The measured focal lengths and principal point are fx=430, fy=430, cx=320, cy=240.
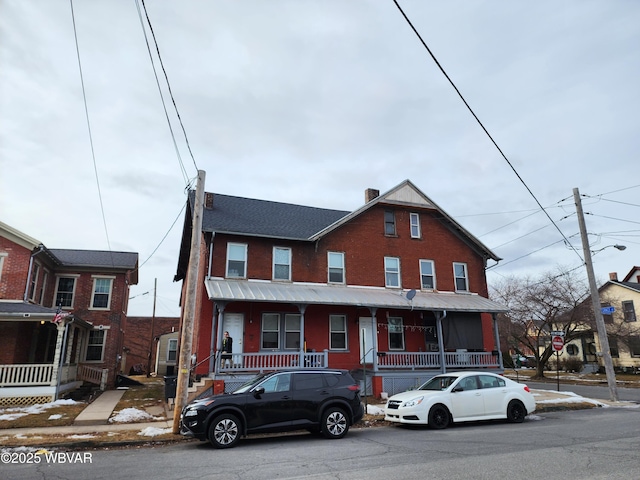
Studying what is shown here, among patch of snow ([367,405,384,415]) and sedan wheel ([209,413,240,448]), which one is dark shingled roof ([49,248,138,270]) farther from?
sedan wheel ([209,413,240,448])

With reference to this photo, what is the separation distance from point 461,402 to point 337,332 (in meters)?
8.62

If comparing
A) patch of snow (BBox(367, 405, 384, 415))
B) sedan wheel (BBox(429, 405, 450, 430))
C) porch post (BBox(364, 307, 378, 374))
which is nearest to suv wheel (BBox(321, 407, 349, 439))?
sedan wheel (BBox(429, 405, 450, 430))

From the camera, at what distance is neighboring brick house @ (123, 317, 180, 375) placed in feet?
129

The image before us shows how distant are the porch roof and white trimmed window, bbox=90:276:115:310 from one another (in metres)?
9.98

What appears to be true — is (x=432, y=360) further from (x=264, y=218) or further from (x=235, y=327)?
(x=264, y=218)

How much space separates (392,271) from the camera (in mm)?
22297

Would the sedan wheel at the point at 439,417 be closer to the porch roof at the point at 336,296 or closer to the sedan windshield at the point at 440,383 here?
the sedan windshield at the point at 440,383

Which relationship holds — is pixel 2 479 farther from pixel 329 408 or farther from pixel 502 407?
pixel 502 407

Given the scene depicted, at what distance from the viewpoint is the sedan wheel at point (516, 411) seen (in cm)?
1269

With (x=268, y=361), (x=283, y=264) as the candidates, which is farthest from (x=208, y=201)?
(x=268, y=361)

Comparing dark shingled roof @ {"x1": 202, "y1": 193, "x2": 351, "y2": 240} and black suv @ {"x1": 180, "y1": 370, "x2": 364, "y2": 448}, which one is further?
dark shingled roof @ {"x1": 202, "y1": 193, "x2": 351, "y2": 240}

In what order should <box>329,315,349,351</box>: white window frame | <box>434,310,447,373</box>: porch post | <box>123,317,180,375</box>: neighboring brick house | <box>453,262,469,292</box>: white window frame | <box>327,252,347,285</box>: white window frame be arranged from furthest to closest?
<box>123,317,180,375</box>: neighboring brick house < <box>453,262,469,292</box>: white window frame < <box>327,252,347,285</box>: white window frame < <box>329,315,349,351</box>: white window frame < <box>434,310,447,373</box>: porch post

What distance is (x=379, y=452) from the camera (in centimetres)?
862

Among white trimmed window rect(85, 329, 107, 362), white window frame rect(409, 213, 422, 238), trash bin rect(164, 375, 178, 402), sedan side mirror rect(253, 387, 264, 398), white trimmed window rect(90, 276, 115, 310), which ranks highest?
white window frame rect(409, 213, 422, 238)
